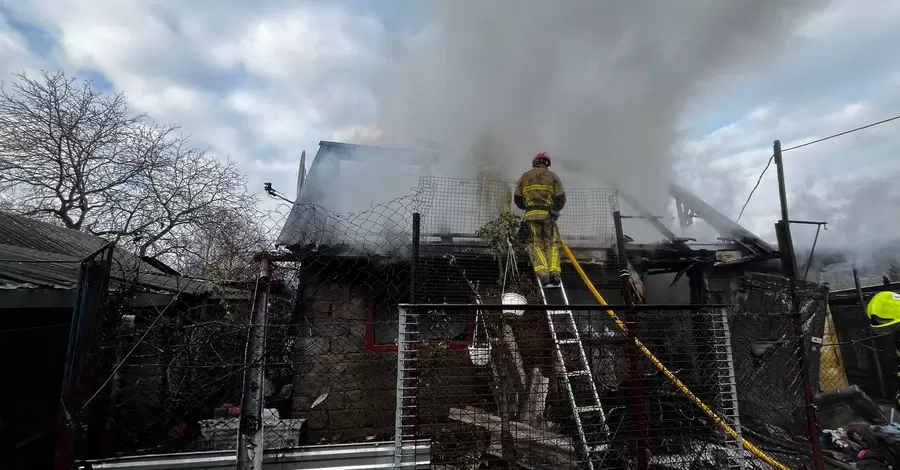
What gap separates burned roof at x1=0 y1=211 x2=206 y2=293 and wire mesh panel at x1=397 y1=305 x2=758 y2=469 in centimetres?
192

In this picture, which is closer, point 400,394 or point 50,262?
point 400,394

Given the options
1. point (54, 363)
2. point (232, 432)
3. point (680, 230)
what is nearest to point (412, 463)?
point (232, 432)

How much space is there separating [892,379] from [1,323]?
37.0ft

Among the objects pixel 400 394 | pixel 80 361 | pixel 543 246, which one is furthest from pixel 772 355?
pixel 80 361

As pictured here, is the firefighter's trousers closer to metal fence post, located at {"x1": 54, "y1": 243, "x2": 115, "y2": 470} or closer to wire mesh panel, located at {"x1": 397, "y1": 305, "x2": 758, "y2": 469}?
wire mesh panel, located at {"x1": 397, "y1": 305, "x2": 758, "y2": 469}

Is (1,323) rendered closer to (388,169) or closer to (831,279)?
(388,169)

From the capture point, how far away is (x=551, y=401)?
3.07 m

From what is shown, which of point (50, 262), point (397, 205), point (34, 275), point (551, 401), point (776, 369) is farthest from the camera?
point (397, 205)

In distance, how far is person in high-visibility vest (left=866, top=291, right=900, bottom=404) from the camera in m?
5.03

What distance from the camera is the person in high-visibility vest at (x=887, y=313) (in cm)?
503

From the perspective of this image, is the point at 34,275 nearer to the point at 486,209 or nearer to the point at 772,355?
the point at 486,209

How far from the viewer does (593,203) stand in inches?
247

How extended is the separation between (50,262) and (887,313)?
8743mm

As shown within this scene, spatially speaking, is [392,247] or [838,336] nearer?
[392,247]
